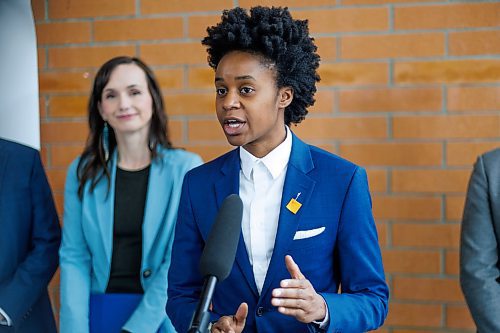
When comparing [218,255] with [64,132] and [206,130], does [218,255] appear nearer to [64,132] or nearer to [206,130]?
[206,130]

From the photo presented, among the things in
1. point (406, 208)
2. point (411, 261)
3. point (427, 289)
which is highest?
point (406, 208)

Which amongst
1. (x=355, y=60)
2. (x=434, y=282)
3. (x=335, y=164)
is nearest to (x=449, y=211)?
(x=434, y=282)

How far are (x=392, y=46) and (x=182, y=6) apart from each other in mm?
924

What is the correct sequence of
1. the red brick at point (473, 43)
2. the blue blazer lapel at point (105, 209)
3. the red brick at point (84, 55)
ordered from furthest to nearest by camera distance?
the red brick at point (84, 55)
the red brick at point (473, 43)
the blue blazer lapel at point (105, 209)

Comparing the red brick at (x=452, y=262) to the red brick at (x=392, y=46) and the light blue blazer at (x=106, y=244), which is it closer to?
the red brick at (x=392, y=46)

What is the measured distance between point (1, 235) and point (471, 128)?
6.16 feet

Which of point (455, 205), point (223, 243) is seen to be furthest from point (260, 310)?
point (455, 205)

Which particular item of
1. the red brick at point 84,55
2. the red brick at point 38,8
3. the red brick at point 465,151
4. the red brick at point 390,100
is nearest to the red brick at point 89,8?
the red brick at point 38,8

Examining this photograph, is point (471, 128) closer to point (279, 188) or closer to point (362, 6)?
point (362, 6)

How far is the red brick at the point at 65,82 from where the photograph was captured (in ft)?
9.34

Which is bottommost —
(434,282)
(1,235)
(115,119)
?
(434,282)

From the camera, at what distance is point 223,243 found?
108 centimetres

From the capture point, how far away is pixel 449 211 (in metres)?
2.53

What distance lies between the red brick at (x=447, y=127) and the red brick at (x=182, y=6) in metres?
0.89
